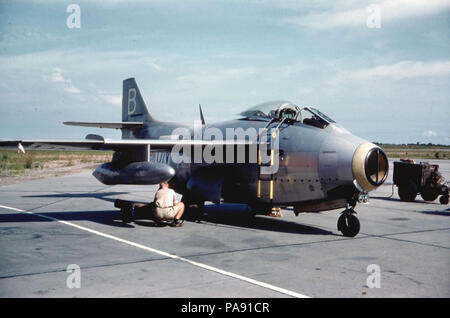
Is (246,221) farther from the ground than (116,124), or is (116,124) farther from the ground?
(116,124)

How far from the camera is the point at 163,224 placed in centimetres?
1098

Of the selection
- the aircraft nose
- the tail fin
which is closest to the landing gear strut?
the aircraft nose

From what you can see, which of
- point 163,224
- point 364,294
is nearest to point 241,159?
point 163,224

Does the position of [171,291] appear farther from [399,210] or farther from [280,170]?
[399,210]

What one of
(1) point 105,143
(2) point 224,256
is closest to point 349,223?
(2) point 224,256

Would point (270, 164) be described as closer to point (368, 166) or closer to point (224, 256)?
point (368, 166)

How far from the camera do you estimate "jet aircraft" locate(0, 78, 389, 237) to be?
352 inches

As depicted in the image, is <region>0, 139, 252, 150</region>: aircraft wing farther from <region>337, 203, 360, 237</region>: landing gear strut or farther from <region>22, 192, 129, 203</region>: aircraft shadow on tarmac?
<region>22, 192, 129, 203</region>: aircraft shadow on tarmac

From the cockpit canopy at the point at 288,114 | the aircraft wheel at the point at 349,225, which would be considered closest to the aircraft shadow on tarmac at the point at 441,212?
the aircraft wheel at the point at 349,225

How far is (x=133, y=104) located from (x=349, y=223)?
1043cm

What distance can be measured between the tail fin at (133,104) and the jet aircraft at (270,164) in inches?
172

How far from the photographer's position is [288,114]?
1045cm

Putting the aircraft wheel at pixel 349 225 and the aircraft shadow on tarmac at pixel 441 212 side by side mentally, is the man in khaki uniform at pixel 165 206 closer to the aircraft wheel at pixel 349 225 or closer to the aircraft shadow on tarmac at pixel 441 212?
the aircraft wheel at pixel 349 225
